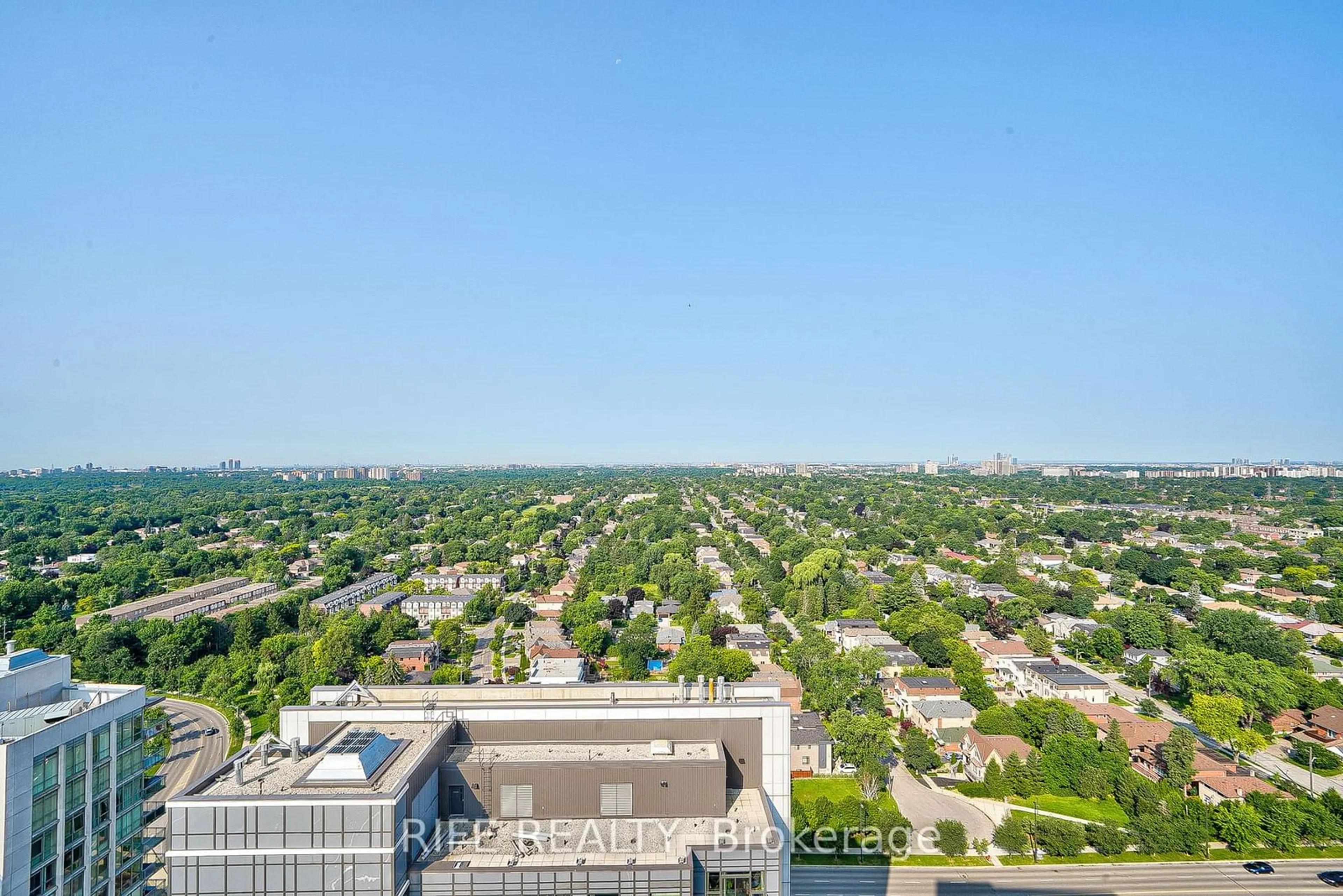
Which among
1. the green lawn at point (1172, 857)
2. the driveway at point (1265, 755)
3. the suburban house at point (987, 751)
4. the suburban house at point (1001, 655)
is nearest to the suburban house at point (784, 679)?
the suburban house at point (987, 751)

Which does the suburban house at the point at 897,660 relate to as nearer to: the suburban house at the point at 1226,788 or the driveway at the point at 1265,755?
the driveway at the point at 1265,755

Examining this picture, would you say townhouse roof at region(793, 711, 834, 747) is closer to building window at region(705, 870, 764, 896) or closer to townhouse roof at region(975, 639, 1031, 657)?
building window at region(705, 870, 764, 896)

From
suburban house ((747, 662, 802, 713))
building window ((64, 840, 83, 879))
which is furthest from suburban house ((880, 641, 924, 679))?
building window ((64, 840, 83, 879))

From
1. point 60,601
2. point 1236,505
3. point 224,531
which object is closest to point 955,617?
point 60,601

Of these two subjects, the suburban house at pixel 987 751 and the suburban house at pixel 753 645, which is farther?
the suburban house at pixel 753 645

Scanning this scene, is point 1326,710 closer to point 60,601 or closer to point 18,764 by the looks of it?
point 18,764

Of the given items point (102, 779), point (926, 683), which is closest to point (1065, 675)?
point (926, 683)
